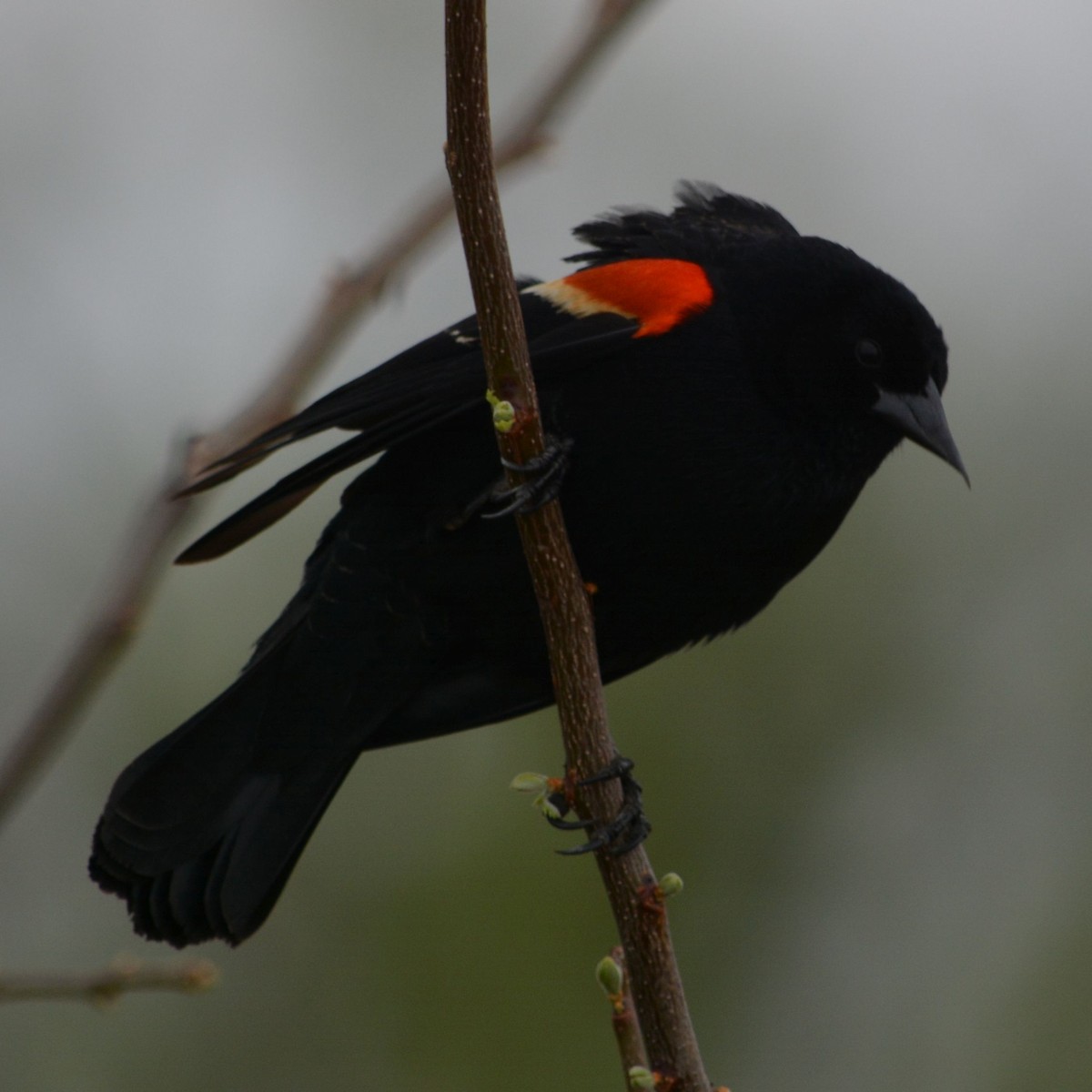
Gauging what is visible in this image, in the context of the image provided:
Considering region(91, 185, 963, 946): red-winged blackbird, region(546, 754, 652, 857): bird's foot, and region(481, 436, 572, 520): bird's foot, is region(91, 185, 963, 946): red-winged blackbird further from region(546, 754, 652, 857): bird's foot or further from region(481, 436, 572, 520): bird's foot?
region(546, 754, 652, 857): bird's foot

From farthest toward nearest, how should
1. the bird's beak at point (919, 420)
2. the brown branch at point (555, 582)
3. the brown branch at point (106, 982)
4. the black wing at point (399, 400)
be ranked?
the bird's beak at point (919, 420) < the black wing at point (399, 400) < the brown branch at point (555, 582) < the brown branch at point (106, 982)

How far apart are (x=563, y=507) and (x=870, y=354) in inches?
30.7

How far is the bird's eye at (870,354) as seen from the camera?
320 centimetres

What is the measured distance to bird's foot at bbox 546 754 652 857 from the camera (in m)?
2.37

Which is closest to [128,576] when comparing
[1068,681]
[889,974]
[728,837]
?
[728,837]

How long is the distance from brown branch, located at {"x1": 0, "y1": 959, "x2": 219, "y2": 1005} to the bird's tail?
62.6 inches

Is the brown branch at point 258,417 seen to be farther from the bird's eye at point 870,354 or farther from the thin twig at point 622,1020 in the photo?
the bird's eye at point 870,354

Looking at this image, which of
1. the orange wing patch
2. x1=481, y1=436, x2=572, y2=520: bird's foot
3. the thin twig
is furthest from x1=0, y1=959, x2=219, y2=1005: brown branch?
the orange wing patch

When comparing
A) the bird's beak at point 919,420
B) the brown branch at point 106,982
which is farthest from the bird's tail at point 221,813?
the brown branch at point 106,982

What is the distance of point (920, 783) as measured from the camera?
21.9 ft

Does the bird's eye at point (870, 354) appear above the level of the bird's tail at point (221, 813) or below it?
above

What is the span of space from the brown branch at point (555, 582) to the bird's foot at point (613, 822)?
13 millimetres

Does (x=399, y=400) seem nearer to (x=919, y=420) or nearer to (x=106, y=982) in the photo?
(x=919, y=420)

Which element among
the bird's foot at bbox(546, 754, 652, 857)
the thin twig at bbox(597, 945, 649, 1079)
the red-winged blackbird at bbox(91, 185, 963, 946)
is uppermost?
the red-winged blackbird at bbox(91, 185, 963, 946)
